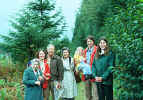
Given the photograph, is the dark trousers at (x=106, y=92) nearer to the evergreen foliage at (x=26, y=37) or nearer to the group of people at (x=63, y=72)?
the group of people at (x=63, y=72)

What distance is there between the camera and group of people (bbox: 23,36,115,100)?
4684 mm

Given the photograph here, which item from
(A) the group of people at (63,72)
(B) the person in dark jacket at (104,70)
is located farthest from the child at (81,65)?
(B) the person in dark jacket at (104,70)

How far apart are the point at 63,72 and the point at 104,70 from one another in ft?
4.00

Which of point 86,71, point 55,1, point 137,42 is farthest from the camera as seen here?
point 55,1

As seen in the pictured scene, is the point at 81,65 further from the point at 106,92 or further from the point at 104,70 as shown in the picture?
the point at 106,92

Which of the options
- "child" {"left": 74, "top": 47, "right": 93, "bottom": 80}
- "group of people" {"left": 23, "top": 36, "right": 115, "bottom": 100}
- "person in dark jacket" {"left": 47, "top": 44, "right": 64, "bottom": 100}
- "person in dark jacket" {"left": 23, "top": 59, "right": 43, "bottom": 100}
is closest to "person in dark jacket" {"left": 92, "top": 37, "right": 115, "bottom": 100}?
"group of people" {"left": 23, "top": 36, "right": 115, "bottom": 100}

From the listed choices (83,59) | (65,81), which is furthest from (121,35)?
(65,81)

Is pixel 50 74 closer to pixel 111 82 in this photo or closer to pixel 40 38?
pixel 111 82

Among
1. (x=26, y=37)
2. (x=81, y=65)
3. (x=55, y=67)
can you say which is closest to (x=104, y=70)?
(x=81, y=65)

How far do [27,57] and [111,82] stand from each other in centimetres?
575

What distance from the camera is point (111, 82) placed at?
437cm

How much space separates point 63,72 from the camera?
531 centimetres

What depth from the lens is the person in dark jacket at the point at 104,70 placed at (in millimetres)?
4328

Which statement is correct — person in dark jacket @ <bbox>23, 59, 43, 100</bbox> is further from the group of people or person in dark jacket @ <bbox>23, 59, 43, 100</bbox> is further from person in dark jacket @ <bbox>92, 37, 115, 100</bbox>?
person in dark jacket @ <bbox>92, 37, 115, 100</bbox>
